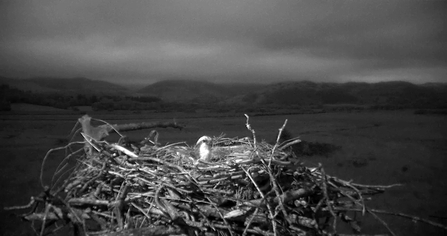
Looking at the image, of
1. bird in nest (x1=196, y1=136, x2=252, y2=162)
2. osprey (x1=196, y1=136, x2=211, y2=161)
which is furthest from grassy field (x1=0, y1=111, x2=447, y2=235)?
osprey (x1=196, y1=136, x2=211, y2=161)

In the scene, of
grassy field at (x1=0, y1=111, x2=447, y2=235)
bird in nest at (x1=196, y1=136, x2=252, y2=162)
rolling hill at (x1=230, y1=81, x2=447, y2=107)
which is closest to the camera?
bird in nest at (x1=196, y1=136, x2=252, y2=162)

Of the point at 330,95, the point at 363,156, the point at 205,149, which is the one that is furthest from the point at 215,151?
the point at 330,95

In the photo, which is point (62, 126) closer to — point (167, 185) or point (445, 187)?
point (167, 185)

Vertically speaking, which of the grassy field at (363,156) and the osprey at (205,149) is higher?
the osprey at (205,149)

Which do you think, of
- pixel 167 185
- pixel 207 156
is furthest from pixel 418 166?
pixel 167 185

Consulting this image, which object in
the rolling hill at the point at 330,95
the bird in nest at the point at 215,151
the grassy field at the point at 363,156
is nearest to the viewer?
the bird in nest at the point at 215,151

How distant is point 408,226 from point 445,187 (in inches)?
165

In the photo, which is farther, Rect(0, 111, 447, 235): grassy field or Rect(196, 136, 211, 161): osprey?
Rect(0, 111, 447, 235): grassy field

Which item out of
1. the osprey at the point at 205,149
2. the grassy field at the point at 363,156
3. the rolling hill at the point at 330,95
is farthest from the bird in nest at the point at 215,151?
the rolling hill at the point at 330,95

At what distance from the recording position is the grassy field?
7172 mm

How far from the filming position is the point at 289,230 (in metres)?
1.98

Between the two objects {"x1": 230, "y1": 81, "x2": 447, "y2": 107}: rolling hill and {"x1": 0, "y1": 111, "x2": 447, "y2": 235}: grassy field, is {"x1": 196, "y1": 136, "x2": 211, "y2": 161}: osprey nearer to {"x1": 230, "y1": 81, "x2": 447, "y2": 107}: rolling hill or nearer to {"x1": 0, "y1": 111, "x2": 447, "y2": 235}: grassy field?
{"x1": 0, "y1": 111, "x2": 447, "y2": 235}: grassy field

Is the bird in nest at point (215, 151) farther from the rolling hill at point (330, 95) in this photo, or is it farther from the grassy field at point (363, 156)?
the rolling hill at point (330, 95)

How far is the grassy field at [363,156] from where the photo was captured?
7.17 m
